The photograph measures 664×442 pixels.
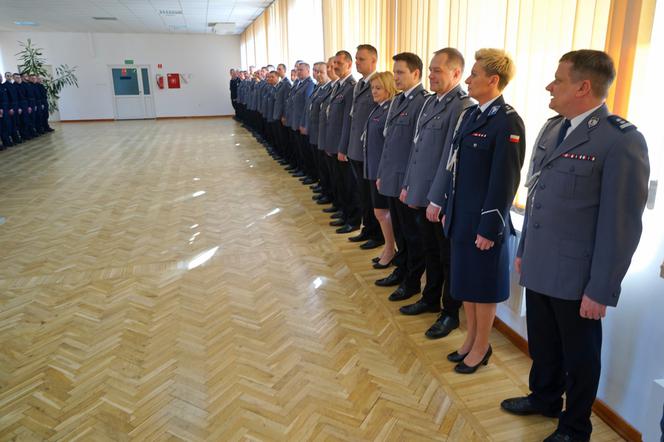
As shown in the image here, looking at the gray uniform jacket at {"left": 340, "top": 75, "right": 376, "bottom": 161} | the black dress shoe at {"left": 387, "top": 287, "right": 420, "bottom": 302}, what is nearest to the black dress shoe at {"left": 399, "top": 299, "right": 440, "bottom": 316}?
the black dress shoe at {"left": 387, "top": 287, "right": 420, "bottom": 302}

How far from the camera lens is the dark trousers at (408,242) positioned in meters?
3.46

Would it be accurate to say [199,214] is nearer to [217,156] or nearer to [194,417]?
[194,417]

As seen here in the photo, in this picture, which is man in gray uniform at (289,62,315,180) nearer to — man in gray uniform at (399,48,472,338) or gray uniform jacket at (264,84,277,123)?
gray uniform jacket at (264,84,277,123)

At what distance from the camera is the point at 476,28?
338 cm

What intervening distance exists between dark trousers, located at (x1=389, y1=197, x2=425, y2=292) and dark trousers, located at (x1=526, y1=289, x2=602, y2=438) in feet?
4.37

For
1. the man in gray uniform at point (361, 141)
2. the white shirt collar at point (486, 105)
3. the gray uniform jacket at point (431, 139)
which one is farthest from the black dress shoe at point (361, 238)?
the white shirt collar at point (486, 105)

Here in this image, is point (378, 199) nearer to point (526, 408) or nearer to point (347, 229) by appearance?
point (347, 229)

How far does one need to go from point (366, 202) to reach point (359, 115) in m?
0.83

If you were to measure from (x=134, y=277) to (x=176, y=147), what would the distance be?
28.1ft

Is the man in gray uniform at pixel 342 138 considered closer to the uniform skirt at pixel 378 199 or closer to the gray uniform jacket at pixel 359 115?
the gray uniform jacket at pixel 359 115

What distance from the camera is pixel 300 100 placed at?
7156 millimetres

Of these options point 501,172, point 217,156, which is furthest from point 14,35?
point 501,172

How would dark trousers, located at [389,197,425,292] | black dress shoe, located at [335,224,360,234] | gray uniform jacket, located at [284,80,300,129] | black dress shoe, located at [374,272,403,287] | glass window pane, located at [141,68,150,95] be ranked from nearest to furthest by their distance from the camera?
dark trousers, located at [389,197,425,292] < black dress shoe, located at [374,272,403,287] < black dress shoe, located at [335,224,360,234] < gray uniform jacket, located at [284,80,300,129] < glass window pane, located at [141,68,150,95]

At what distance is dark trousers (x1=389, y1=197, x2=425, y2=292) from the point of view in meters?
3.46
